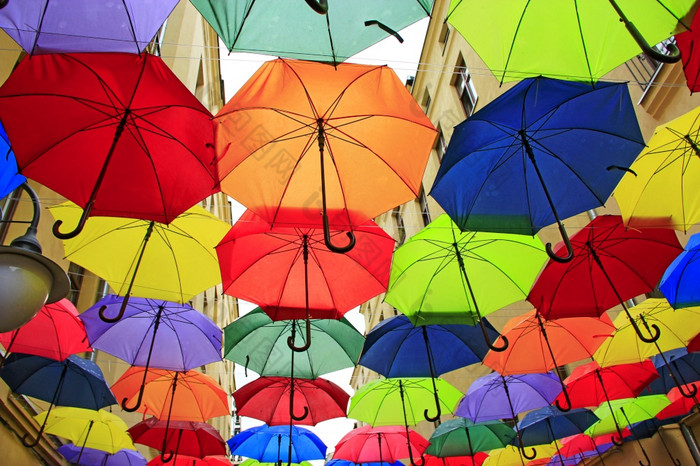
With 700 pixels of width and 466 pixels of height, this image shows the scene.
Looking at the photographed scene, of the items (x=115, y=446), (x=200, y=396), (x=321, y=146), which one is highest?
(x=321, y=146)

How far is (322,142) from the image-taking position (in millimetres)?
4105

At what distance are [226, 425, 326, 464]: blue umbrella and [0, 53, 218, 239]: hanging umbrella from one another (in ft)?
22.1

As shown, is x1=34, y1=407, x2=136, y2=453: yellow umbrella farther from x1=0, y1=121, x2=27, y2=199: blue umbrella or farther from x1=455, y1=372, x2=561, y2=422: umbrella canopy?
x1=455, y1=372, x2=561, y2=422: umbrella canopy

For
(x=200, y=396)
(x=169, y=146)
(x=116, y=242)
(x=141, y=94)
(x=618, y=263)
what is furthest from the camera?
(x=200, y=396)

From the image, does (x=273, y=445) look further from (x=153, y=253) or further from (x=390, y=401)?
(x=153, y=253)

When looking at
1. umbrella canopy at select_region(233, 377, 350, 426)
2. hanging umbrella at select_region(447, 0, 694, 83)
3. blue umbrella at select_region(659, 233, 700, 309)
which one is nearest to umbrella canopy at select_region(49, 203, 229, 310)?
umbrella canopy at select_region(233, 377, 350, 426)

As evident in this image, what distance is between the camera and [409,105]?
4.06m

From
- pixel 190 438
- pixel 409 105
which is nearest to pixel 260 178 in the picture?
pixel 409 105

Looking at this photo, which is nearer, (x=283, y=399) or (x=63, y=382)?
(x=63, y=382)

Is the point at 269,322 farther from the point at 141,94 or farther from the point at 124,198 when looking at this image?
the point at 141,94

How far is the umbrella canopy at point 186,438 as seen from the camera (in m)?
7.58

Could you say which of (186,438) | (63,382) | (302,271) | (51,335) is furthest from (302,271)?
(186,438)

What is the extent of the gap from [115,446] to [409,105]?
7756mm

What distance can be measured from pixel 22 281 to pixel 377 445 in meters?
8.19
